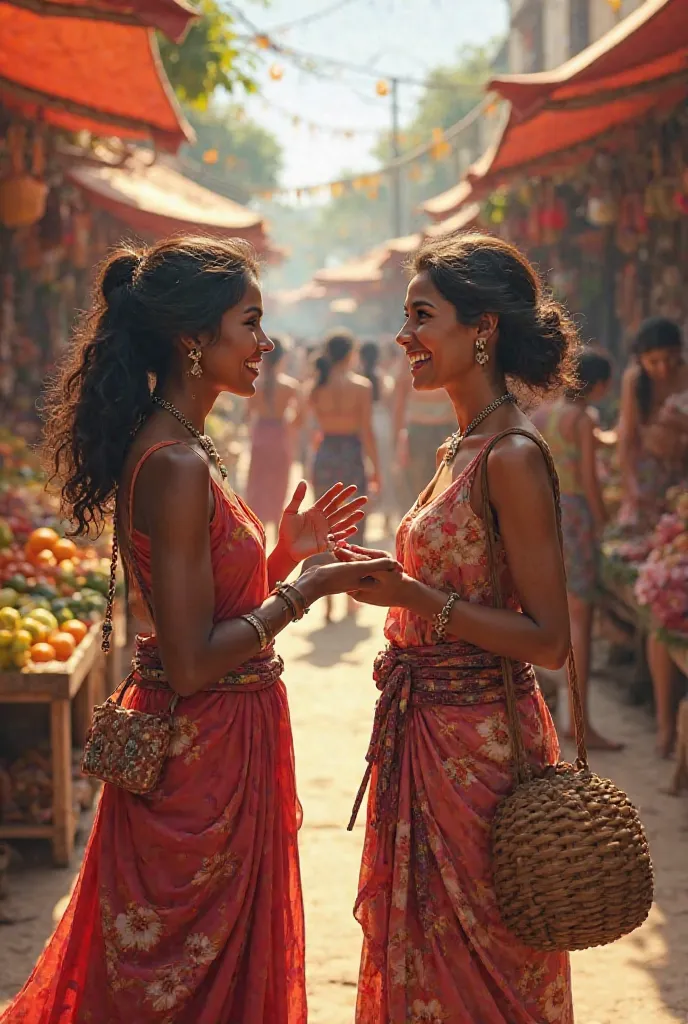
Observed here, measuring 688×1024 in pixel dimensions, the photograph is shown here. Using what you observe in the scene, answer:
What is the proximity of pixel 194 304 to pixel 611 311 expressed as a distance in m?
9.36

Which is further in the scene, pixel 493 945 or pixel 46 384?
pixel 46 384

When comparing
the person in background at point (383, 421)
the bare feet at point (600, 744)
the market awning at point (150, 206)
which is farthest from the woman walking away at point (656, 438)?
the market awning at point (150, 206)

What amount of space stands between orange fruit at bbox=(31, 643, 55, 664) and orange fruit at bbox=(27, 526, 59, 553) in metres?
1.51

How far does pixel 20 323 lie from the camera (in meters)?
10.7

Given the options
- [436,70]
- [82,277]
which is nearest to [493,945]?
[82,277]

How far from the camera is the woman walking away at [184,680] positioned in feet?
8.25

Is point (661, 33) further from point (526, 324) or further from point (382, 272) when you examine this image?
point (382, 272)

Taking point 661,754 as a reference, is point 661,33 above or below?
above

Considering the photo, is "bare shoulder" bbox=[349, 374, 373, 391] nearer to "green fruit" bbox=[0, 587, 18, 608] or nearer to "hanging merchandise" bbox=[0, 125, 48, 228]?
"hanging merchandise" bbox=[0, 125, 48, 228]

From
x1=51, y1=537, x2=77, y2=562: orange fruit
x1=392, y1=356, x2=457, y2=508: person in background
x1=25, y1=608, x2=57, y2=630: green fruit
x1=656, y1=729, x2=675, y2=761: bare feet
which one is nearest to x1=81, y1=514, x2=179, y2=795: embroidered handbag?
x1=25, y1=608, x2=57, y2=630: green fruit

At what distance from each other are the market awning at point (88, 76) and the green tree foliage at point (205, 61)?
3612 mm

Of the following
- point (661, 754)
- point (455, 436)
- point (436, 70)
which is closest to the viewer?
point (455, 436)

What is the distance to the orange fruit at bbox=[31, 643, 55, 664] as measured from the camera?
4656 millimetres

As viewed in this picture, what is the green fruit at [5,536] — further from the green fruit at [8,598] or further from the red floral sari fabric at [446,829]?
the red floral sari fabric at [446,829]
